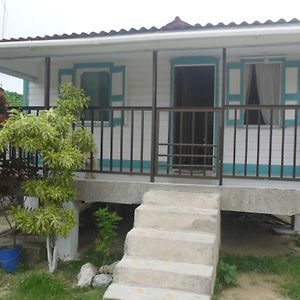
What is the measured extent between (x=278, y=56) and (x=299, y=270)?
156 inches

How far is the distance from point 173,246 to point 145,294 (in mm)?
677

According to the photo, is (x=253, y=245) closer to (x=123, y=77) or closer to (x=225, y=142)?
(x=225, y=142)

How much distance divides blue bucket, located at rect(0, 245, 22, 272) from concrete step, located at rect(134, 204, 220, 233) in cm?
211

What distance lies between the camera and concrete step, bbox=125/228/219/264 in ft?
14.1

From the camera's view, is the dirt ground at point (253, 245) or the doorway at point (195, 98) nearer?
the dirt ground at point (253, 245)

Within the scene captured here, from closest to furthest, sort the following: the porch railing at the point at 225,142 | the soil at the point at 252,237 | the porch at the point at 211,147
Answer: the soil at the point at 252,237 < the porch at the point at 211,147 < the porch railing at the point at 225,142

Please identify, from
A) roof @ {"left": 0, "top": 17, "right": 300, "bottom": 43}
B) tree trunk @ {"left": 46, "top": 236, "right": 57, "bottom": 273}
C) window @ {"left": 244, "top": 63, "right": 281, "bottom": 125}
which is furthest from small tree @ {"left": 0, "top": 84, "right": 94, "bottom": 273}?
window @ {"left": 244, "top": 63, "right": 281, "bottom": 125}

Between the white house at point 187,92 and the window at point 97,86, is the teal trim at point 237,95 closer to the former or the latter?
the white house at point 187,92

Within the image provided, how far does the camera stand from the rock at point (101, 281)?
4.79 metres

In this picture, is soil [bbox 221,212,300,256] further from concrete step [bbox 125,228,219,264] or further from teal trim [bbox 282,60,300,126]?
teal trim [bbox 282,60,300,126]

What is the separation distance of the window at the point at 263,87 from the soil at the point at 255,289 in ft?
10.5

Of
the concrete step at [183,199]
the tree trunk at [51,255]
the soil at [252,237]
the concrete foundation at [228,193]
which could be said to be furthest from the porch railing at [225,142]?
the tree trunk at [51,255]

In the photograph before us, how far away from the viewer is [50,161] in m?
4.89

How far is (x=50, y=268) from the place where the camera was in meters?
5.46
